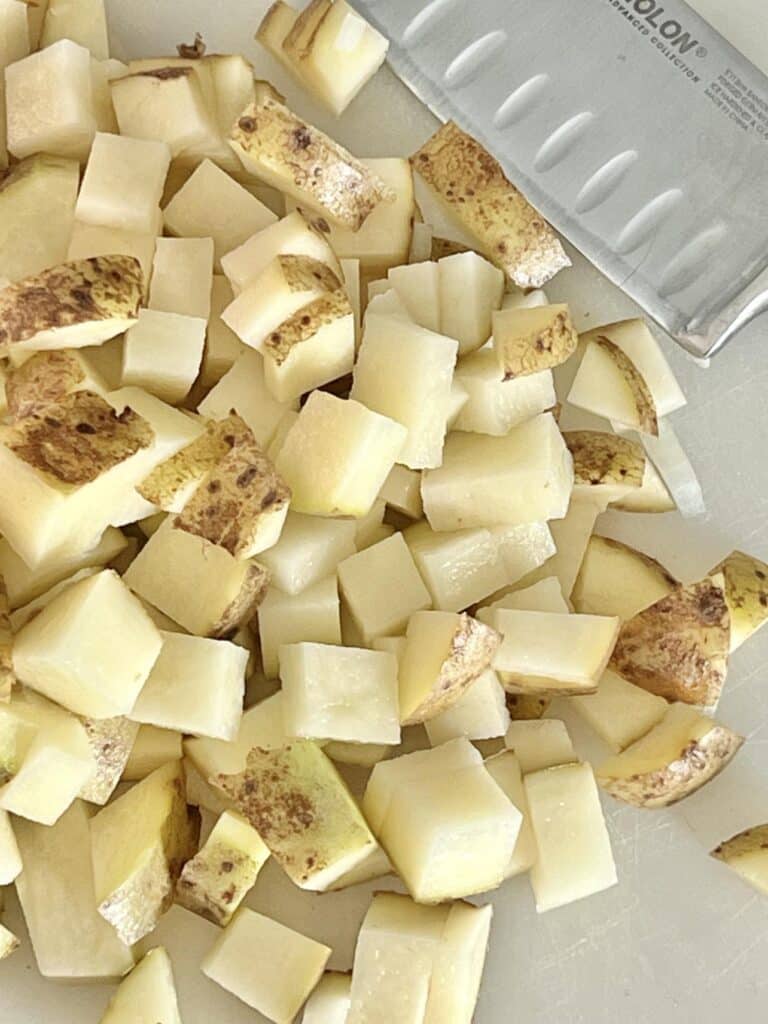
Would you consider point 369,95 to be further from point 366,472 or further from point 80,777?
point 80,777

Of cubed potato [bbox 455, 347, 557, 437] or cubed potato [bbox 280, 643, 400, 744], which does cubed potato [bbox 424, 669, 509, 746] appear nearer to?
cubed potato [bbox 280, 643, 400, 744]

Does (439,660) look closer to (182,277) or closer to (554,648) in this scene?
(554,648)

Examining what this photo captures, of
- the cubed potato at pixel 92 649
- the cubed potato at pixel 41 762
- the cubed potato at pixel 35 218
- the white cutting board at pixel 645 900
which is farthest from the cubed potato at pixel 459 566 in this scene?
the cubed potato at pixel 35 218

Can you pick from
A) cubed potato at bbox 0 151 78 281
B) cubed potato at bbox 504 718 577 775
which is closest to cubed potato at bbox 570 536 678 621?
cubed potato at bbox 504 718 577 775

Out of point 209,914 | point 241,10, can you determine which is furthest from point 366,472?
point 241,10

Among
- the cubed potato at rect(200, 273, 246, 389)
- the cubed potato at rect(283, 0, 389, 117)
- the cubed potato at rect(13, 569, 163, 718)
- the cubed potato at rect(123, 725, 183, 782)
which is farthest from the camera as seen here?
the cubed potato at rect(283, 0, 389, 117)
